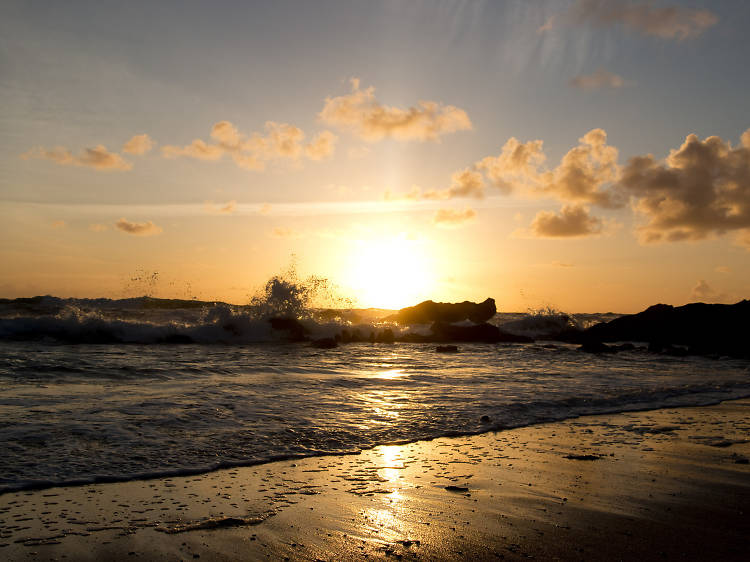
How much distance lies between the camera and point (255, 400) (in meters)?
9.37

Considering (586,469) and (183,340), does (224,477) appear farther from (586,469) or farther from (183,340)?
(183,340)

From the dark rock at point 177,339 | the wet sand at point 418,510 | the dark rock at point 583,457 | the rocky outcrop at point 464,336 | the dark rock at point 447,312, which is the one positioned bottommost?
the wet sand at point 418,510

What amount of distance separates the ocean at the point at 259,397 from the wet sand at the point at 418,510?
718 mm

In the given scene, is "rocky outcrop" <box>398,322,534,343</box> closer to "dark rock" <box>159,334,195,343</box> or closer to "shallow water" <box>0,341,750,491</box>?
"shallow water" <box>0,341,750,491</box>

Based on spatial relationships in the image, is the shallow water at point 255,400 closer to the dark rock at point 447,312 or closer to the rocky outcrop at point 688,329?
the rocky outcrop at point 688,329

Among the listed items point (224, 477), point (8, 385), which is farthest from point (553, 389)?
point (8, 385)

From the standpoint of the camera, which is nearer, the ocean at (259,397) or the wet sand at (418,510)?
the wet sand at (418,510)

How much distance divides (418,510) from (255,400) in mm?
5498

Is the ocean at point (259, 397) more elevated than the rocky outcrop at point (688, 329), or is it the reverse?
the rocky outcrop at point (688, 329)

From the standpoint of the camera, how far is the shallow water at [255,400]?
612cm

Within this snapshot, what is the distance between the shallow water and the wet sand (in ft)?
2.36

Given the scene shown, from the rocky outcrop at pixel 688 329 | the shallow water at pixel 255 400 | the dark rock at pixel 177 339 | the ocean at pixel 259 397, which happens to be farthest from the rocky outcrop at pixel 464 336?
the dark rock at pixel 177 339

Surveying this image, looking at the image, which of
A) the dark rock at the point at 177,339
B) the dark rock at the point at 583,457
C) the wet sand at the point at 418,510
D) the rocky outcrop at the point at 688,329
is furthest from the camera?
the rocky outcrop at the point at 688,329

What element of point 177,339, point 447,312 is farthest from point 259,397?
point 447,312
